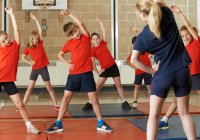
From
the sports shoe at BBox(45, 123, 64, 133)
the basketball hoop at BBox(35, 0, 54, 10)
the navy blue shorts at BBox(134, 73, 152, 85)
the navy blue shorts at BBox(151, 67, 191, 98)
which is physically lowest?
the sports shoe at BBox(45, 123, 64, 133)

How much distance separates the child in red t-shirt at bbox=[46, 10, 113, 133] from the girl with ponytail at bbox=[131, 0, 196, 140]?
1454 millimetres

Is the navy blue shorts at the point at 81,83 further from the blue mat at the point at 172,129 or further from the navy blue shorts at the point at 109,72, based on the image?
the navy blue shorts at the point at 109,72

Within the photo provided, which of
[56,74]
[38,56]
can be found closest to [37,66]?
[38,56]

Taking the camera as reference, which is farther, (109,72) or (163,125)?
(109,72)

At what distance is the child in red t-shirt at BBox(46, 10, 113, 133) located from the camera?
14.9ft

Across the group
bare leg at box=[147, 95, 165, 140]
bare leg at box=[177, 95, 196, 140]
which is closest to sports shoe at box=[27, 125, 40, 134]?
bare leg at box=[147, 95, 165, 140]

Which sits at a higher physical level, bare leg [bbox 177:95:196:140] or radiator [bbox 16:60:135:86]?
bare leg [bbox 177:95:196:140]

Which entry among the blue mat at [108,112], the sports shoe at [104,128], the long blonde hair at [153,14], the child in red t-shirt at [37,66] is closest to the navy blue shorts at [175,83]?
the long blonde hair at [153,14]

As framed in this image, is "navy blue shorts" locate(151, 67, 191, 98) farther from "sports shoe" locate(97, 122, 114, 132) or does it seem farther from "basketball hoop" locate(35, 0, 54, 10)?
"basketball hoop" locate(35, 0, 54, 10)

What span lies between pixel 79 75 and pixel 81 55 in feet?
0.88

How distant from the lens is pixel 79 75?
4566 mm

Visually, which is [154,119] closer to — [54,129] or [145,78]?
[54,129]

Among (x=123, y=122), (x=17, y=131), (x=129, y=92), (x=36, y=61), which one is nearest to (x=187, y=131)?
(x=123, y=122)

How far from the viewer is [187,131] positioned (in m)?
3.18
